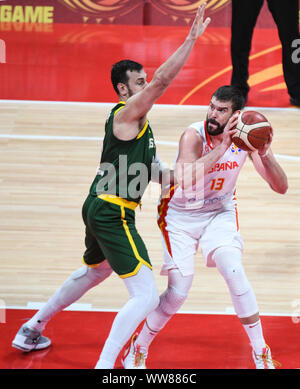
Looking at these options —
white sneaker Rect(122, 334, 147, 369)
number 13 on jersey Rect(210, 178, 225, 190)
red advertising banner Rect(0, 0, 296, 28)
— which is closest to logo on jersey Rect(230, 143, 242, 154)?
number 13 on jersey Rect(210, 178, 225, 190)

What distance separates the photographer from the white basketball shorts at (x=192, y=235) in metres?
4.77

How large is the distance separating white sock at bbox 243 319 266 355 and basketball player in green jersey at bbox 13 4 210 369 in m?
0.61

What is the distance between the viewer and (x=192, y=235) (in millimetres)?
4926

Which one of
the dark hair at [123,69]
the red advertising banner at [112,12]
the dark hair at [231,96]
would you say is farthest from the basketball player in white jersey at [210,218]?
the red advertising banner at [112,12]

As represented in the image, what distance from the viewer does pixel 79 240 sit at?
6.74 m

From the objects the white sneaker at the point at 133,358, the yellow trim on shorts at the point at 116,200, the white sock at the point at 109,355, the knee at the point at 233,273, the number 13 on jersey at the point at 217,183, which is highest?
the number 13 on jersey at the point at 217,183

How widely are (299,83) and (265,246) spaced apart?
14.1ft

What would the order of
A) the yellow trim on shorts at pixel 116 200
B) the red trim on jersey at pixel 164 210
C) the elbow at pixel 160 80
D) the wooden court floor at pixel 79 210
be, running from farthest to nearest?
the wooden court floor at pixel 79 210
the red trim on jersey at pixel 164 210
the yellow trim on shorts at pixel 116 200
the elbow at pixel 160 80

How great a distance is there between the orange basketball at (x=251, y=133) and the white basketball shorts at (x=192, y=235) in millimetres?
561

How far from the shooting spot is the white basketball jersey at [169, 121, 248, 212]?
4.92 metres

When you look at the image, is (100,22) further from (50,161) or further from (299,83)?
(50,161)

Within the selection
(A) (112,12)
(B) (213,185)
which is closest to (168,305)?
(B) (213,185)

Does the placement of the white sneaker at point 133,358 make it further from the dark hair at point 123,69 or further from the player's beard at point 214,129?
the dark hair at point 123,69

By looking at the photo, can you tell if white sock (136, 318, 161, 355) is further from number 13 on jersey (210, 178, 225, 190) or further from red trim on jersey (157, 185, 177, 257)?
number 13 on jersey (210, 178, 225, 190)
